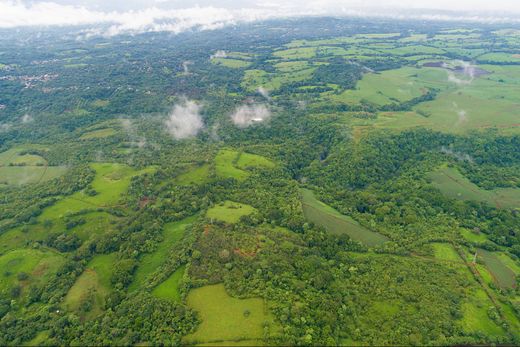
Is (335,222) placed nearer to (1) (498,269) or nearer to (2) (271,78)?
(1) (498,269)

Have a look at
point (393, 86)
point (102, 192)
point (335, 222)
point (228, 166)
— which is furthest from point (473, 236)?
point (393, 86)

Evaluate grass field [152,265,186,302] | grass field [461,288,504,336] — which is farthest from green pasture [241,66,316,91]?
grass field [461,288,504,336]

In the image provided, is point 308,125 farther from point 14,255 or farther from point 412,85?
point 14,255

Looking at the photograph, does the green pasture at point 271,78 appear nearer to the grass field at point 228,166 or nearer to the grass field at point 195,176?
the grass field at point 228,166

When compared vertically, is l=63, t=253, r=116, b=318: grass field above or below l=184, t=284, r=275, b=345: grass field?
below

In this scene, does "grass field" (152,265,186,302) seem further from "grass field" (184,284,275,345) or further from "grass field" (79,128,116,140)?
"grass field" (79,128,116,140)

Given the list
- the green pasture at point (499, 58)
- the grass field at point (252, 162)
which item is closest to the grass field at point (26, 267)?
the grass field at point (252, 162)

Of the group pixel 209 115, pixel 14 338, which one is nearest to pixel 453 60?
pixel 209 115
